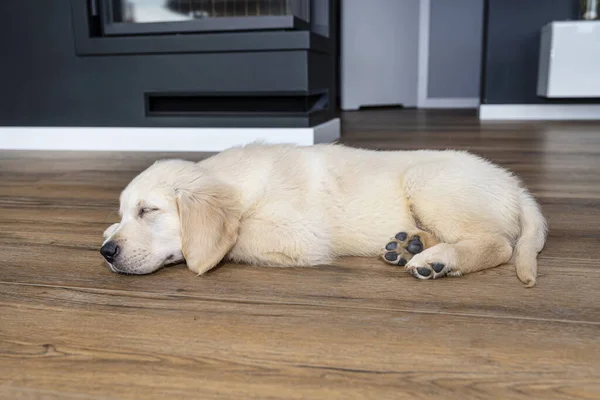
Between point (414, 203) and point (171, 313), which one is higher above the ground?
point (414, 203)

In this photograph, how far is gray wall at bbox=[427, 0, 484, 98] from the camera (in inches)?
294

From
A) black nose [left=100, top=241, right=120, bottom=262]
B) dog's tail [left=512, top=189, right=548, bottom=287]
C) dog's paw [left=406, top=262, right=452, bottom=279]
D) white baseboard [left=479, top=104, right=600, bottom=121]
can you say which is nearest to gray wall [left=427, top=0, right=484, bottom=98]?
white baseboard [left=479, top=104, right=600, bottom=121]

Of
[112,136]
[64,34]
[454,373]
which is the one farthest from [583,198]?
[64,34]

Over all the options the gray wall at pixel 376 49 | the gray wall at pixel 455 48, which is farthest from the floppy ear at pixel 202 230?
the gray wall at pixel 455 48

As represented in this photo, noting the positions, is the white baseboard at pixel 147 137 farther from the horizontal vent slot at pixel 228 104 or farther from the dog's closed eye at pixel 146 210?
the dog's closed eye at pixel 146 210

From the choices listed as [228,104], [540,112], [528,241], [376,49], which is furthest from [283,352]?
[376,49]

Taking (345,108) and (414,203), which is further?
(345,108)

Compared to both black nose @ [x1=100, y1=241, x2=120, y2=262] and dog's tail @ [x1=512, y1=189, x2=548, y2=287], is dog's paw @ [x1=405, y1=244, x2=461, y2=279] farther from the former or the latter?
black nose @ [x1=100, y1=241, x2=120, y2=262]

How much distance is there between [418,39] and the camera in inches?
296

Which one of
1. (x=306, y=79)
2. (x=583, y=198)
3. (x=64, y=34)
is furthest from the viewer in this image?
(x=64, y=34)

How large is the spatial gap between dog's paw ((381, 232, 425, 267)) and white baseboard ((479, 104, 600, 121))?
431 centimetres

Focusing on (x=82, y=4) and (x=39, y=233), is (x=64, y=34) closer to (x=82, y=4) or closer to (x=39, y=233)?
(x=82, y=4)

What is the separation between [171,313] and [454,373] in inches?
19.9

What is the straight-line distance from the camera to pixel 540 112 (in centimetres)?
520
